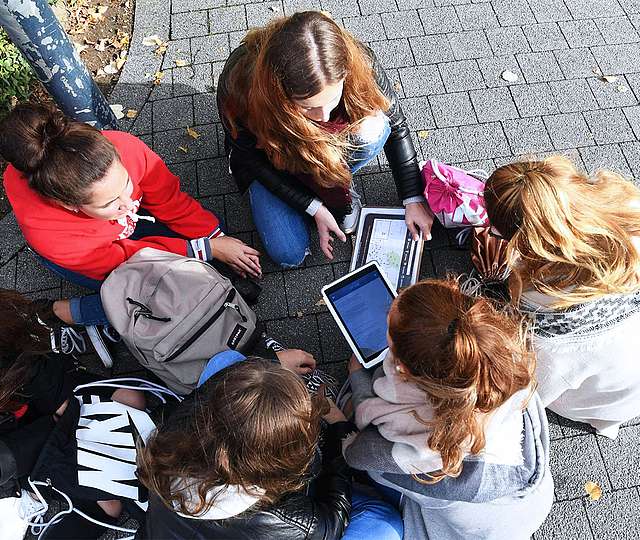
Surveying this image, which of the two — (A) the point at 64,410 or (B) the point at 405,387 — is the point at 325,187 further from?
(A) the point at 64,410

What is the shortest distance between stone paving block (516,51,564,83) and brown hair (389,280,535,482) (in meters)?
2.61

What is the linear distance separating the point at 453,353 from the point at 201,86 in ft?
9.92

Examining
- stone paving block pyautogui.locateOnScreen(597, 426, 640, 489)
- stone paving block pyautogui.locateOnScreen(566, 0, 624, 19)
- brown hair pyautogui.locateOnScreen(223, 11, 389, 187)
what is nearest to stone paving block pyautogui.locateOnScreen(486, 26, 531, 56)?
stone paving block pyautogui.locateOnScreen(566, 0, 624, 19)

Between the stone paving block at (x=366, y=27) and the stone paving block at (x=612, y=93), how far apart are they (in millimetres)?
1493

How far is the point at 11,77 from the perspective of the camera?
12.8 feet

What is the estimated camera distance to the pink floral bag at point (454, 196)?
2.97 meters

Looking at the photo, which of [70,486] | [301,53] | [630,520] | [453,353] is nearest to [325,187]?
[301,53]

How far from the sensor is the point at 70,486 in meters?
2.35

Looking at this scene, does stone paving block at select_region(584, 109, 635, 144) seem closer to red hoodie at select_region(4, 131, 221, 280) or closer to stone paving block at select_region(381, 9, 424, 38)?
stone paving block at select_region(381, 9, 424, 38)

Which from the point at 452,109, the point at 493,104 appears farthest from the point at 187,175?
the point at 493,104

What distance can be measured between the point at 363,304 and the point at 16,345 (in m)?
1.53

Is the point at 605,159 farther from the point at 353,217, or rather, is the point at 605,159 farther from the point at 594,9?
the point at 353,217

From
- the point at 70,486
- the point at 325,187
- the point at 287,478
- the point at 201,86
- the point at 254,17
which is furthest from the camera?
the point at 254,17

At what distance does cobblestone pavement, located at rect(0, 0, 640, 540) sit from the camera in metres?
3.25
